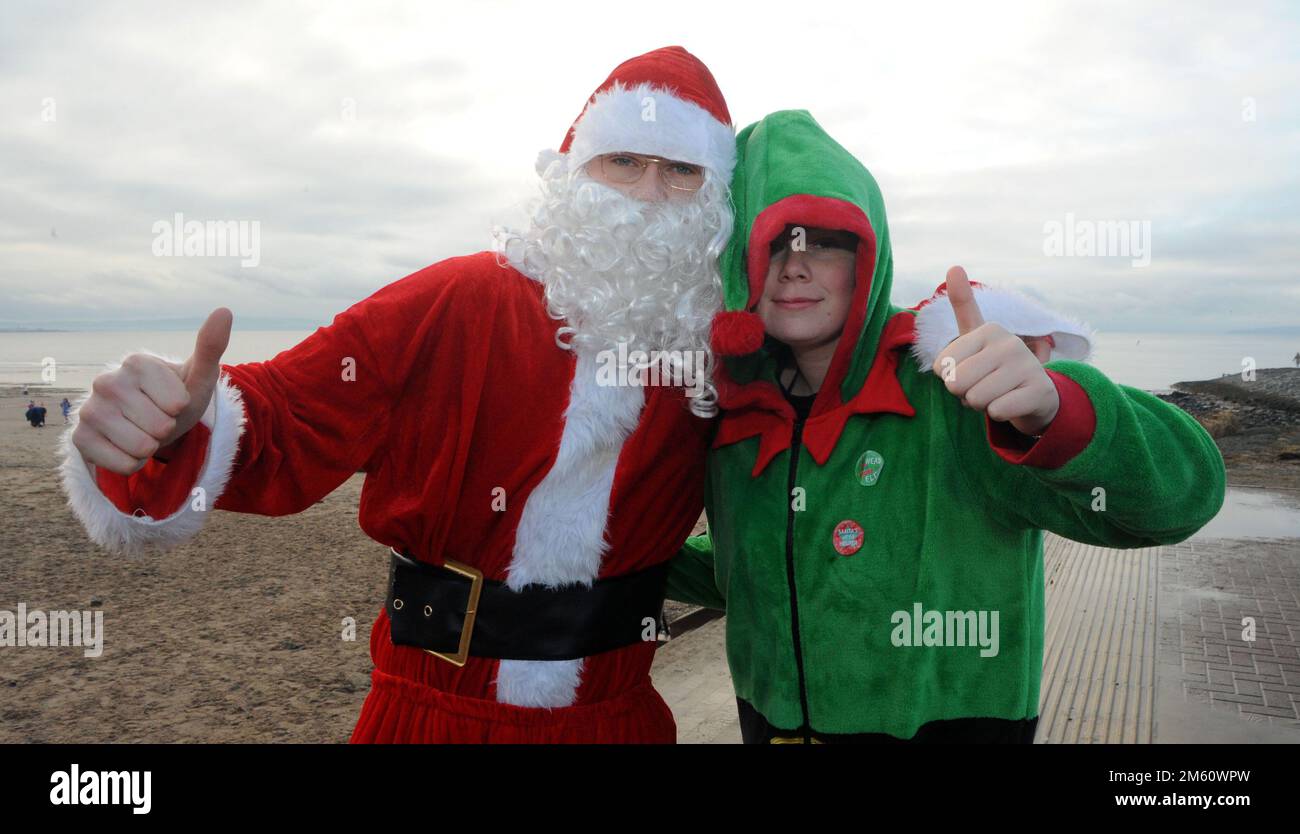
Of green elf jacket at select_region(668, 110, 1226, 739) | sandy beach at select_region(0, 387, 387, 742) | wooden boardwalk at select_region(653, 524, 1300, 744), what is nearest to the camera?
green elf jacket at select_region(668, 110, 1226, 739)

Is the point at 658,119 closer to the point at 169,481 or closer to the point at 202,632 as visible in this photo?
the point at 169,481

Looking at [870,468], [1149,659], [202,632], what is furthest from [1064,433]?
[202,632]

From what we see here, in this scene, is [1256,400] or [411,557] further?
[1256,400]

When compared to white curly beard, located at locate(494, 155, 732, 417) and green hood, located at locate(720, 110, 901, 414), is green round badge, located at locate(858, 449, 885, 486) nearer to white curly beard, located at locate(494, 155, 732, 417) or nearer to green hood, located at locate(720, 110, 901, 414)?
green hood, located at locate(720, 110, 901, 414)

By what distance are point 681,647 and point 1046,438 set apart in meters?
4.42

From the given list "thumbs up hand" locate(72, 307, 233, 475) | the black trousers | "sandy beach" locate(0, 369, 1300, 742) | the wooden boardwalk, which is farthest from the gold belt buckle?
"sandy beach" locate(0, 369, 1300, 742)

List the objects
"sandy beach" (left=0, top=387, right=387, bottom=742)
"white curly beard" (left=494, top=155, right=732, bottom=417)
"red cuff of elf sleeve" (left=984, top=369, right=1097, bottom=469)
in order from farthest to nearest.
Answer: "sandy beach" (left=0, top=387, right=387, bottom=742) → "white curly beard" (left=494, top=155, right=732, bottom=417) → "red cuff of elf sleeve" (left=984, top=369, right=1097, bottom=469)

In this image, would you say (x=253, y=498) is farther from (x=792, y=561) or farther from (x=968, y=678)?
(x=968, y=678)

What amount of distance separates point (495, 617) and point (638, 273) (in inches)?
36.4

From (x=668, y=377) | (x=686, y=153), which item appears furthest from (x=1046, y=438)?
(x=686, y=153)

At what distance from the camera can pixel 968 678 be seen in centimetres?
194

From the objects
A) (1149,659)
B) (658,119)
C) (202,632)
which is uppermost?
(658,119)

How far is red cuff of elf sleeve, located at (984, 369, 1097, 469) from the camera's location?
5.33 ft

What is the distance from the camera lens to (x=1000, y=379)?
1.60 metres
